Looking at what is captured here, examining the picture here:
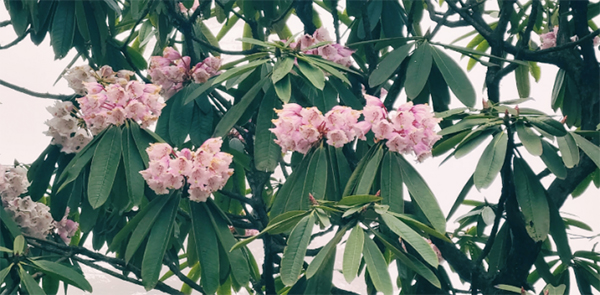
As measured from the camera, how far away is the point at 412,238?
3.84 feet

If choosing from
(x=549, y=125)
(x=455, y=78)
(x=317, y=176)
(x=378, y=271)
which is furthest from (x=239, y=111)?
(x=549, y=125)

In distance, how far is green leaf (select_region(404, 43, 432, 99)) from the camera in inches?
64.0

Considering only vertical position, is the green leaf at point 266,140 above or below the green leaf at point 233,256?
above

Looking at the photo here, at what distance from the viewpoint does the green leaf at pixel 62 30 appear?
202cm

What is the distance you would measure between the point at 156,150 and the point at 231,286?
117 cm

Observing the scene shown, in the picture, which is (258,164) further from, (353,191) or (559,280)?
(559,280)

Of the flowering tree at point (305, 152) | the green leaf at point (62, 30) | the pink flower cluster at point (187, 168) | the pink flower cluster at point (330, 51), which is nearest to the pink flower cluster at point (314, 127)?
the flowering tree at point (305, 152)

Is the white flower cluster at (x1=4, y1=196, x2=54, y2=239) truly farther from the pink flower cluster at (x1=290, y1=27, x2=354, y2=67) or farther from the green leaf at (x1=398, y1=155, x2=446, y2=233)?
the green leaf at (x1=398, y1=155, x2=446, y2=233)

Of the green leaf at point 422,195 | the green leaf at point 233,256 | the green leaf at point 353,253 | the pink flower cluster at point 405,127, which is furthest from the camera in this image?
the green leaf at point 233,256

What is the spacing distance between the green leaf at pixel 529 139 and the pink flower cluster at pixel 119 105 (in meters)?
0.99

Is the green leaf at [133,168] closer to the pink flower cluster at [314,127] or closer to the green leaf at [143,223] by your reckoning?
the green leaf at [143,223]

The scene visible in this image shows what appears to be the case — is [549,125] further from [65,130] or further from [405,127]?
[65,130]

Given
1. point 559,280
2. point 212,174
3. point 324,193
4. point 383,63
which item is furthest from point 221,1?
point 559,280

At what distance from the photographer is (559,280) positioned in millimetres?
2275
